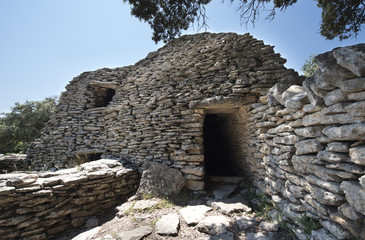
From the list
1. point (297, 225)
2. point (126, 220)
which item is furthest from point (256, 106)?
point (126, 220)

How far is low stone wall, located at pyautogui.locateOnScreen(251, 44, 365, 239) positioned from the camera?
1.20m

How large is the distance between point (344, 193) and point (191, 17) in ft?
13.5

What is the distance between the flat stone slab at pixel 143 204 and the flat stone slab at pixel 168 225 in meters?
0.50

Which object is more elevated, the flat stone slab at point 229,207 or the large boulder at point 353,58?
the large boulder at point 353,58

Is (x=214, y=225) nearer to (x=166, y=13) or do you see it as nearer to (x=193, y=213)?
(x=193, y=213)

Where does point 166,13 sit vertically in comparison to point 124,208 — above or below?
above

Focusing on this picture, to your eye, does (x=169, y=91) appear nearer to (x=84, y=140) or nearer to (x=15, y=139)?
(x=84, y=140)

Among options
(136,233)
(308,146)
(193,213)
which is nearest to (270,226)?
(193,213)

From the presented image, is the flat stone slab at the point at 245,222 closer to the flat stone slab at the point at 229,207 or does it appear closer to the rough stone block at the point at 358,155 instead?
the flat stone slab at the point at 229,207

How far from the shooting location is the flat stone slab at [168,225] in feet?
7.52

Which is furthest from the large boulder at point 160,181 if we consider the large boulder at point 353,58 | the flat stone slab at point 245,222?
the large boulder at point 353,58

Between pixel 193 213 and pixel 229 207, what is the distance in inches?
26.7

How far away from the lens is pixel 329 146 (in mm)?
1447

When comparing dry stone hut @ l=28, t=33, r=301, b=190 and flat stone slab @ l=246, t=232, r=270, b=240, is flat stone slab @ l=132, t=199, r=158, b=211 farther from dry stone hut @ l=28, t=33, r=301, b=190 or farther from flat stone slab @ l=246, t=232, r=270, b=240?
flat stone slab @ l=246, t=232, r=270, b=240
